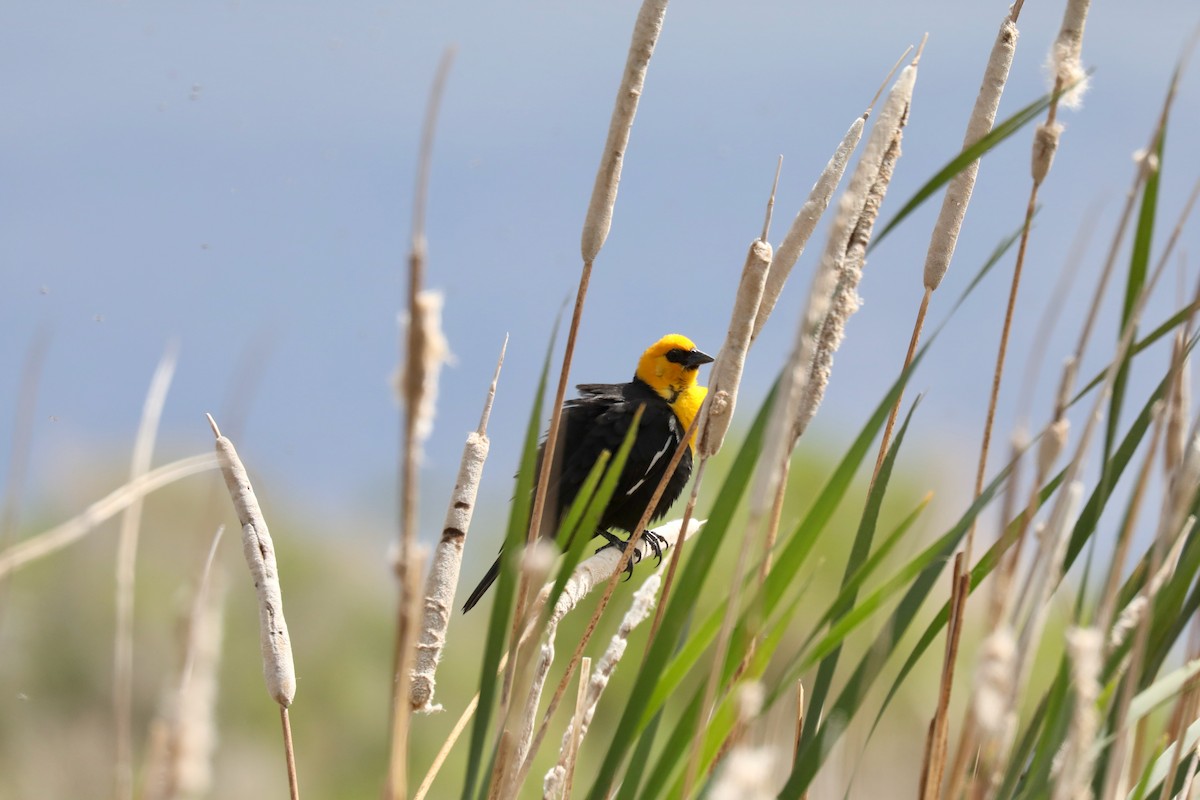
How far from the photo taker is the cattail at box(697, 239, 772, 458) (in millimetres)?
985

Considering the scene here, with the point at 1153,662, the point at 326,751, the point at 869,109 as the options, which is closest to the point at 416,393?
the point at 1153,662

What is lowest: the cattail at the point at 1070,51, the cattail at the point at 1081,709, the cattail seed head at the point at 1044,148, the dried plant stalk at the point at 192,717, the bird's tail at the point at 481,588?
the bird's tail at the point at 481,588

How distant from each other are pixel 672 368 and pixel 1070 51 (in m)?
3.04

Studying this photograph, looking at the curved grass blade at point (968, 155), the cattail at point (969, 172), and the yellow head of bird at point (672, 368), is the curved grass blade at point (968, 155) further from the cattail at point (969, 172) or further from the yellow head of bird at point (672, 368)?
the yellow head of bird at point (672, 368)

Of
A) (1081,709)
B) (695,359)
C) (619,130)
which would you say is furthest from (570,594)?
(695,359)

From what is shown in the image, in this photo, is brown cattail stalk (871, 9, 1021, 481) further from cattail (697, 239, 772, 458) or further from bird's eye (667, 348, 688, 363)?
bird's eye (667, 348, 688, 363)

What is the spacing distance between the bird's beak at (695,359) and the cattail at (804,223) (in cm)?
277

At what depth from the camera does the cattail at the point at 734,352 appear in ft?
3.23

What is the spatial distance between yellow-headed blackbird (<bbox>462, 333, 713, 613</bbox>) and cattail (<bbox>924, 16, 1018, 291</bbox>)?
1984mm

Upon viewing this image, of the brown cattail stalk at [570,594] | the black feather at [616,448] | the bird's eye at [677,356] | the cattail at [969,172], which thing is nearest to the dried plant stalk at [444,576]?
the brown cattail stalk at [570,594]

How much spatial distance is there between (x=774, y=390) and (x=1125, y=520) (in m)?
0.28

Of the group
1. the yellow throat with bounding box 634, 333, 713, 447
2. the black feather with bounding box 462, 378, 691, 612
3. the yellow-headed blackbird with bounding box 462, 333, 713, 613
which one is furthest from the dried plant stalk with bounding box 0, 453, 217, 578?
the yellow throat with bounding box 634, 333, 713, 447

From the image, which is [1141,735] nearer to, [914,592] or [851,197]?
[914,592]

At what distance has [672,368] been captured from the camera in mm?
3979
